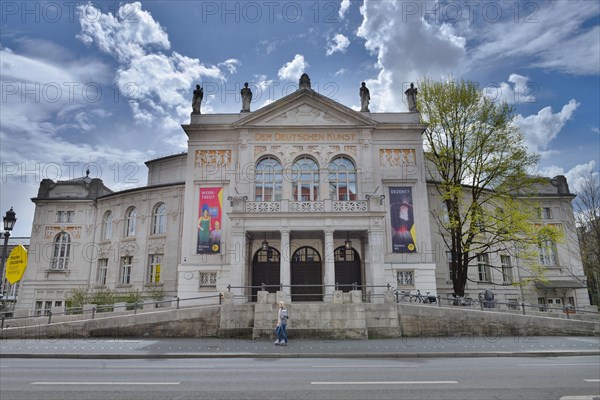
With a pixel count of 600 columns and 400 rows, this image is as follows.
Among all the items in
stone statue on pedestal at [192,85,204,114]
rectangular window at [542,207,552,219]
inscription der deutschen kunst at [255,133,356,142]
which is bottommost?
rectangular window at [542,207,552,219]

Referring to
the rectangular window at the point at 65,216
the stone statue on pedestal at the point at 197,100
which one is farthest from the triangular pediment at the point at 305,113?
the rectangular window at the point at 65,216

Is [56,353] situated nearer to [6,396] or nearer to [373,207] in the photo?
[6,396]

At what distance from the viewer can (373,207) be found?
Answer: 24.4 m

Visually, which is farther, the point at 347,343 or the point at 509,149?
the point at 509,149

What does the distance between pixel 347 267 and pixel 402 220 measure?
4843 mm

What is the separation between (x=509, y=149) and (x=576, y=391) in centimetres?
2122

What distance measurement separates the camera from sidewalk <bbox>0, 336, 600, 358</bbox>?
46.0 feet

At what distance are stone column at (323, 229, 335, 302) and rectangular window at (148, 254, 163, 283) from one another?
1503cm

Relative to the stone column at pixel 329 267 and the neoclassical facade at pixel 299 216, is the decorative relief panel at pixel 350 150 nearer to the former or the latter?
the neoclassical facade at pixel 299 216

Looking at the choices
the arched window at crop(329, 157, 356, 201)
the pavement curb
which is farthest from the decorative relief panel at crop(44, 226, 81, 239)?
the pavement curb

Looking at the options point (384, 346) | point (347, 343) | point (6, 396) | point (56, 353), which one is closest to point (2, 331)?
point (56, 353)

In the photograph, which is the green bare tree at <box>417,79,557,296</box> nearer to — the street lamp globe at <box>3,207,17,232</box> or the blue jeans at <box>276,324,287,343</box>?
the blue jeans at <box>276,324,287,343</box>

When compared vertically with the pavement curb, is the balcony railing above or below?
above

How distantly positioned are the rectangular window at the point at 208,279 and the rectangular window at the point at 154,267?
704 cm
